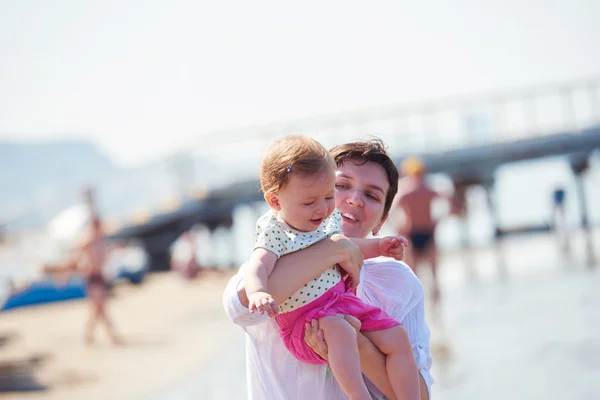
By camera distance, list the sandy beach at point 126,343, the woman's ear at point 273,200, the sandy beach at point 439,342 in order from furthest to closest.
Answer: the sandy beach at point 126,343
the sandy beach at point 439,342
the woman's ear at point 273,200

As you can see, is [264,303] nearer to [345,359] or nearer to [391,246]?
[345,359]

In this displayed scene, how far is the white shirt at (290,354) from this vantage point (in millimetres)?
2166

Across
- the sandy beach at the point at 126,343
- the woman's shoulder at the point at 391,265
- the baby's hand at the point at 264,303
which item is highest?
the baby's hand at the point at 264,303

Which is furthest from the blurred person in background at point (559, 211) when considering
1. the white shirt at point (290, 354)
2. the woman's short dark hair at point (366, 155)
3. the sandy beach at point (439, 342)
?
the white shirt at point (290, 354)

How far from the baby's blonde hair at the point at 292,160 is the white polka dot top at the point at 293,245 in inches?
4.0

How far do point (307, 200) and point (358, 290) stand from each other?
0.37m

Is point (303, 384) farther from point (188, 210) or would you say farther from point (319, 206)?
point (188, 210)

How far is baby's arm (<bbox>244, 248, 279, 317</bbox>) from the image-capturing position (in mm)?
1923

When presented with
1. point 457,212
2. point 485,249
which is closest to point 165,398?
point 457,212

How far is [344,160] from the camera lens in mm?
2432

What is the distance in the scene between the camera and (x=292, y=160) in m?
2.07

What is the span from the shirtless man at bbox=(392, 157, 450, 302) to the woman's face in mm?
7501

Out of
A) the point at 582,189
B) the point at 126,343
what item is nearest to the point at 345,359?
the point at 126,343

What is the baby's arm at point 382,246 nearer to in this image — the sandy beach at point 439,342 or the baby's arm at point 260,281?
the baby's arm at point 260,281
